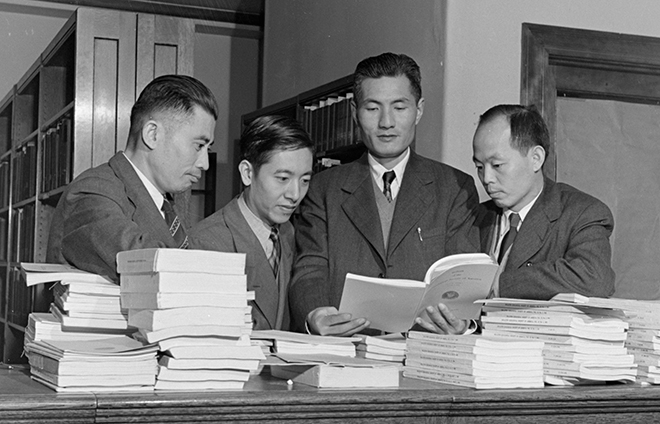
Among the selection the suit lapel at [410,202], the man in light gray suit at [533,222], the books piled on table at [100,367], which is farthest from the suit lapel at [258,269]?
the books piled on table at [100,367]

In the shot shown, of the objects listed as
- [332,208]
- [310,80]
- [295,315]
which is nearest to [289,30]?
[310,80]

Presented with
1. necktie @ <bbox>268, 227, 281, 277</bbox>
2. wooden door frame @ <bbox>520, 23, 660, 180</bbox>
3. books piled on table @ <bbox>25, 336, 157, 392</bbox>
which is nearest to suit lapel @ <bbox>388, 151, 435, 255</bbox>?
necktie @ <bbox>268, 227, 281, 277</bbox>

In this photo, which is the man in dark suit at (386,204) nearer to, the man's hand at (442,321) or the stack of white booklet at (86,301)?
the man's hand at (442,321)

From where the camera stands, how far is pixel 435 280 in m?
2.49

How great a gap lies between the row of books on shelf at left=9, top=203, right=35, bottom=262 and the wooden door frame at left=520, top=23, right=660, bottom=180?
3.53 metres

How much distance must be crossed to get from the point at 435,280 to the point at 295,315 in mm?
601

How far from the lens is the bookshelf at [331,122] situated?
4.53 meters

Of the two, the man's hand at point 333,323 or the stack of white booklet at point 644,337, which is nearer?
the stack of white booklet at point 644,337

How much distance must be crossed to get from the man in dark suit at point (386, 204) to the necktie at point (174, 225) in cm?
48

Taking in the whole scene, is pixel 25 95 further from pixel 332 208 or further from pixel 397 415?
pixel 397 415

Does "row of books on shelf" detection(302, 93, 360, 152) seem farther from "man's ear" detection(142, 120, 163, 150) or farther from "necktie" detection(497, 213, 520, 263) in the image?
"man's ear" detection(142, 120, 163, 150)

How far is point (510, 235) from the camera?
9.53 ft

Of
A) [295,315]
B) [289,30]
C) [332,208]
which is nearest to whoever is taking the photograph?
[295,315]

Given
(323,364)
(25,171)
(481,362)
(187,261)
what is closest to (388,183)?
(481,362)
